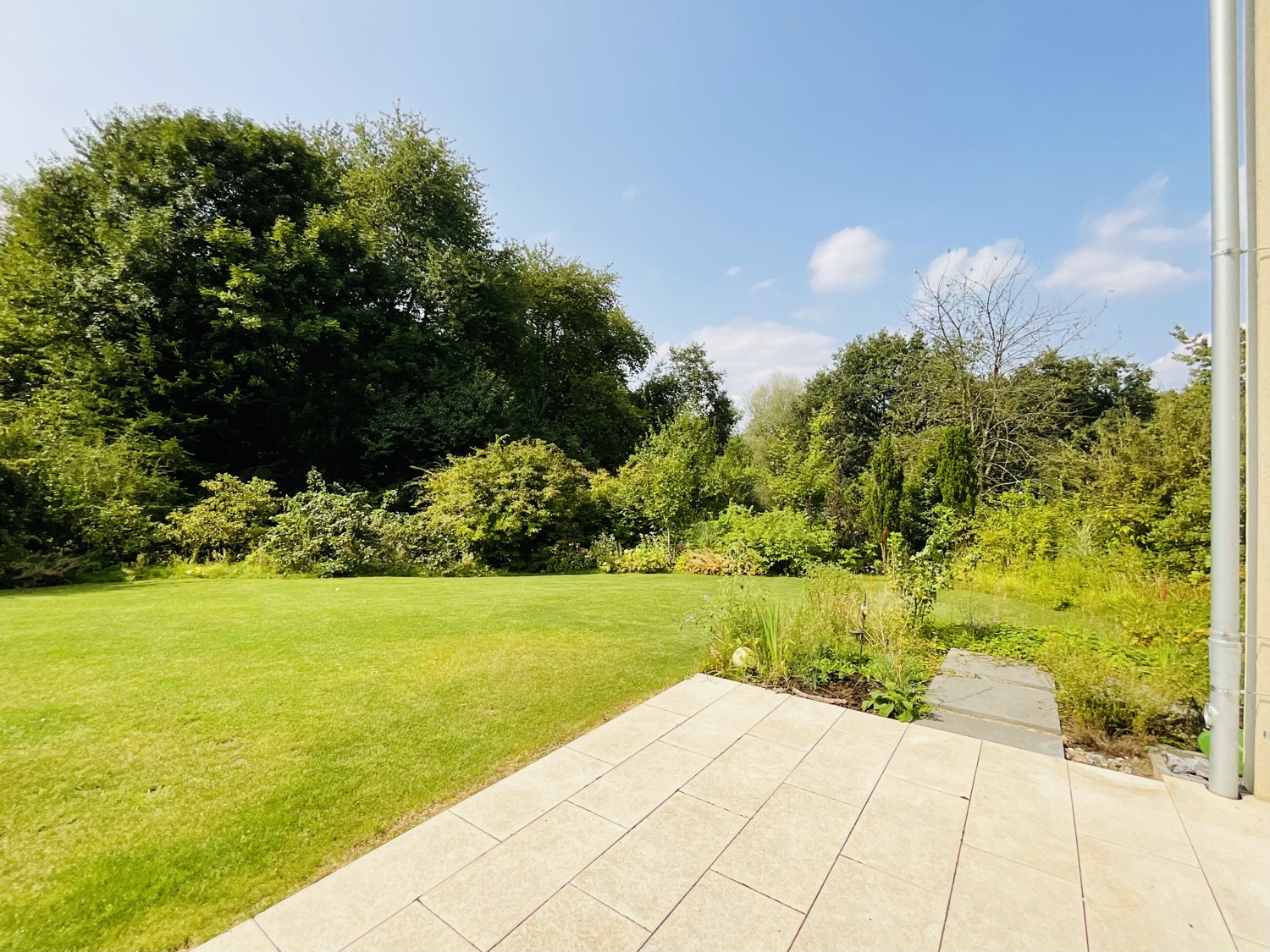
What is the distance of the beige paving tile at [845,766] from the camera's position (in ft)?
8.42

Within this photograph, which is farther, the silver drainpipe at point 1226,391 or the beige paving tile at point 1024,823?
the silver drainpipe at point 1226,391

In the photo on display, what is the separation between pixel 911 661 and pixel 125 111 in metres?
20.0

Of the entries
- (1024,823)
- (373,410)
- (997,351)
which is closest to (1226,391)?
(1024,823)

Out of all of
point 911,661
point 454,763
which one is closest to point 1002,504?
point 911,661

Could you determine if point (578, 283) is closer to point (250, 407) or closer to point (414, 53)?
point (250, 407)

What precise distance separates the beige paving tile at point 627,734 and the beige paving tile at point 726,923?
1.05 metres

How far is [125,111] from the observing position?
12.7 metres

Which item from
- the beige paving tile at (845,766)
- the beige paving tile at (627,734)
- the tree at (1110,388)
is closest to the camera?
the beige paving tile at (845,766)

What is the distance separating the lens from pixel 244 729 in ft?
10.1

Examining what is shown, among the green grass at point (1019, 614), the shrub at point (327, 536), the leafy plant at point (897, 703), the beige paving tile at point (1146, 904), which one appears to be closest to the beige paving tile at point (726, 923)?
the beige paving tile at point (1146, 904)

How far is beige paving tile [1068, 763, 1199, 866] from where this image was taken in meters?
2.15

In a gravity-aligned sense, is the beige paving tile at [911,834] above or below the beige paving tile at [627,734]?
above

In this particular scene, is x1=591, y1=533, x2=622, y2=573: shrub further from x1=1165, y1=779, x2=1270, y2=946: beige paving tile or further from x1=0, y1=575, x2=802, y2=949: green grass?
x1=1165, y1=779, x2=1270, y2=946: beige paving tile

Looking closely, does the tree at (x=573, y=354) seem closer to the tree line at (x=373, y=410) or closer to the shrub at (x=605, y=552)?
the tree line at (x=373, y=410)
